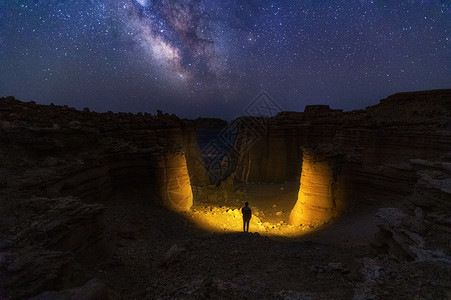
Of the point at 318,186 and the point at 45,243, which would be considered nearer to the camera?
the point at 45,243

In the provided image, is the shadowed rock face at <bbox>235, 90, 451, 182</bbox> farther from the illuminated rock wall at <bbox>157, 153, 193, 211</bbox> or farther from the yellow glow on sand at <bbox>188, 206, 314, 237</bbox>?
the illuminated rock wall at <bbox>157, 153, 193, 211</bbox>

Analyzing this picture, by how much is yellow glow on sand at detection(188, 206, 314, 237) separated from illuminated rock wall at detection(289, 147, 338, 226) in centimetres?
83

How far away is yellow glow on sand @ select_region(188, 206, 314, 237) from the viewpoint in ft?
34.2

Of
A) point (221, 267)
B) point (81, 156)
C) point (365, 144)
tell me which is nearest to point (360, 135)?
point (365, 144)

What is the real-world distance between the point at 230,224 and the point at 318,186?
211 inches

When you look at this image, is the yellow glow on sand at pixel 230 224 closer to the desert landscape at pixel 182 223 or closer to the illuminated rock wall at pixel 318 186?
the desert landscape at pixel 182 223

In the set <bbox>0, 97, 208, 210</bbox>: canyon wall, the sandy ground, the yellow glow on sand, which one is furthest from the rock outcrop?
the yellow glow on sand

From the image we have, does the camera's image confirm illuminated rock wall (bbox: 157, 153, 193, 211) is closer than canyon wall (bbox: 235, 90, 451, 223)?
No

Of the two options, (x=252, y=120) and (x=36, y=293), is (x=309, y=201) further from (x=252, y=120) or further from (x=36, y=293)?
(x=252, y=120)

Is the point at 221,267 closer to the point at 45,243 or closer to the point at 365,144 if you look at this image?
the point at 45,243

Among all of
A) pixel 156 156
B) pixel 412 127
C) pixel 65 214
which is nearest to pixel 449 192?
pixel 65 214

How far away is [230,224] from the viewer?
11.8 meters

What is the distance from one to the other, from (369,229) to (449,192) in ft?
11.6

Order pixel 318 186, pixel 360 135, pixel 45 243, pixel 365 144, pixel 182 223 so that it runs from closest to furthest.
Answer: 1. pixel 45 243
2. pixel 182 223
3. pixel 318 186
4. pixel 365 144
5. pixel 360 135
